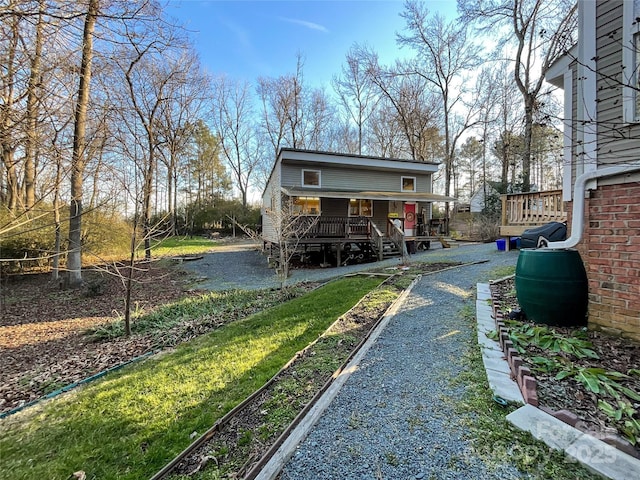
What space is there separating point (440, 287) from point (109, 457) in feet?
20.2

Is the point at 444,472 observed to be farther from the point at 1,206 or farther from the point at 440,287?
the point at 1,206

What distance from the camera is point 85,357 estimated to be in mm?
4824

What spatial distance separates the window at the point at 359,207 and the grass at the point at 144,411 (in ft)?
37.7

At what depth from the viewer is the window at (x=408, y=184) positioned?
16812mm

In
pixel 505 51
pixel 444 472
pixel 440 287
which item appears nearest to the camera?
pixel 444 472

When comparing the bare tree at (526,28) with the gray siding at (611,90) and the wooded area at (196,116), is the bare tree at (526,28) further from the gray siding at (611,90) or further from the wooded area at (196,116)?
the gray siding at (611,90)

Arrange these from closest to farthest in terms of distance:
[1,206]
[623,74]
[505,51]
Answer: [623,74] → [1,206] → [505,51]

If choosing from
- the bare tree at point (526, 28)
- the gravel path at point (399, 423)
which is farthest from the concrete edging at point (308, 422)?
the bare tree at point (526, 28)

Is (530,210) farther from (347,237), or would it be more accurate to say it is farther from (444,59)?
(444,59)

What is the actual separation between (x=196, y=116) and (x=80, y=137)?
17072mm

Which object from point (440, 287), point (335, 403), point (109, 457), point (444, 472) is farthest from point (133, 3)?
point (440, 287)

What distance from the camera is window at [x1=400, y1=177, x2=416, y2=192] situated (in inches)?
662

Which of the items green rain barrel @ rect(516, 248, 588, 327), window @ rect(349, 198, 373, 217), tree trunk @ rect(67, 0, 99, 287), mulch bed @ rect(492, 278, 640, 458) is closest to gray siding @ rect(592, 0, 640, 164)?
green rain barrel @ rect(516, 248, 588, 327)

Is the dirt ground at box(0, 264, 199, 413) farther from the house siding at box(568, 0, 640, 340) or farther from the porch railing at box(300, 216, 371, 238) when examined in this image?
the house siding at box(568, 0, 640, 340)
